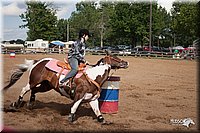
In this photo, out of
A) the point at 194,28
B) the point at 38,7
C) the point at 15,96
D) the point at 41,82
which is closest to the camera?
the point at 41,82

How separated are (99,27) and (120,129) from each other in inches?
2318

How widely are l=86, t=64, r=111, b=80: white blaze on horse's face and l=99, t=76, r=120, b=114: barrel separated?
46 centimetres

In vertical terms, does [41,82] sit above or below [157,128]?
above

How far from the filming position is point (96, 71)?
714 cm

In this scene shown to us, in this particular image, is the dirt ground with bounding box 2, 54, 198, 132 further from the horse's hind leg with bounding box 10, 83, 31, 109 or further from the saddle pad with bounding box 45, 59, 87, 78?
the saddle pad with bounding box 45, 59, 87, 78

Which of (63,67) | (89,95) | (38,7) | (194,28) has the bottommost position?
(89,95)

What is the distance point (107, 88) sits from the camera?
25.0ft

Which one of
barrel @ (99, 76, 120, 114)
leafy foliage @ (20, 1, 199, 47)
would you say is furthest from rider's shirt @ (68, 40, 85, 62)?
leafy foliage @ (20, 1, 199, 47)

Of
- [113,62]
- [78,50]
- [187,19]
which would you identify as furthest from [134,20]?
[78,50]

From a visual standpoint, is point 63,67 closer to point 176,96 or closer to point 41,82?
point 41,82

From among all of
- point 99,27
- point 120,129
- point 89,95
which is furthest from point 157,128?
point 99,27

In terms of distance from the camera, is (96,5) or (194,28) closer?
(194,28)

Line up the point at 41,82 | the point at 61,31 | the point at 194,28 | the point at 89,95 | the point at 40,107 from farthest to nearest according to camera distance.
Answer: the point at 61,31, the point at 194,28, the point at 40,107, the point at 41,82, the point at 89,95

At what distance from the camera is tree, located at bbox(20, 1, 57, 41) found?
52141mm
